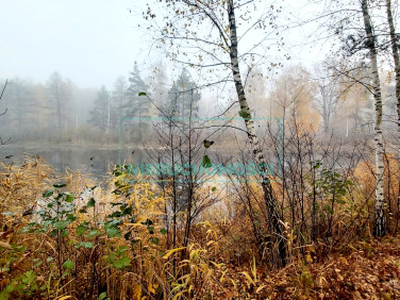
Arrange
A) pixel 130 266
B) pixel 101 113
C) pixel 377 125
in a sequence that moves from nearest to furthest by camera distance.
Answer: pixel 130 266
pixel 377 125
pixel 101 113

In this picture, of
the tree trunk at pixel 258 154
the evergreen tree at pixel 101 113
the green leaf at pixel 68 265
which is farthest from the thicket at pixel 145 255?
the evergreen tree at pixel 101 113

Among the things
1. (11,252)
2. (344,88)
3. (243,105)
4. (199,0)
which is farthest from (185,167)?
(344,88)

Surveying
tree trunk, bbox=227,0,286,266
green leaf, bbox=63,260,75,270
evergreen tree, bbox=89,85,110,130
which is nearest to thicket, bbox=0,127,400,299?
green leaf, bbox=63,260,75,270

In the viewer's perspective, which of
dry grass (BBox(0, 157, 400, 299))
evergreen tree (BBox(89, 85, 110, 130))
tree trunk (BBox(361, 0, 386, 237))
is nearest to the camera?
dry grass (BBox(0, 157, 400, 299))

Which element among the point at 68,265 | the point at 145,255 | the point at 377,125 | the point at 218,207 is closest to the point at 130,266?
the point at 145,255

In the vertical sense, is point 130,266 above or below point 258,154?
below

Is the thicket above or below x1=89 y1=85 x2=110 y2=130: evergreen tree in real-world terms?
below

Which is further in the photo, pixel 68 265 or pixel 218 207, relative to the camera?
pixel 218 207

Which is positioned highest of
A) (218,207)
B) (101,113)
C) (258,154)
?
(101,113)

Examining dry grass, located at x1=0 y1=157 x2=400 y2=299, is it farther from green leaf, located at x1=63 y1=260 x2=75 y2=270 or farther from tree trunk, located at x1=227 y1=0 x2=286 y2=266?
tree trunk, located at x1=227 y1=0 x2=286 y2=266

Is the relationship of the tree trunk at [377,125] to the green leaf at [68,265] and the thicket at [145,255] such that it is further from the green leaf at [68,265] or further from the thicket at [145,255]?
the green leaf at [68,265]

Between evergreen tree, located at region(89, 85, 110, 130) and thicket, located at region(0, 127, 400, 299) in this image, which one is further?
evergreen tree, located at region(89, 85, 110, 130)

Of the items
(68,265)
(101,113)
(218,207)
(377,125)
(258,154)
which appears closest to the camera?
(68,265)

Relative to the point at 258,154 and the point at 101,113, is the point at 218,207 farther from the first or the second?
the point at 101,113
